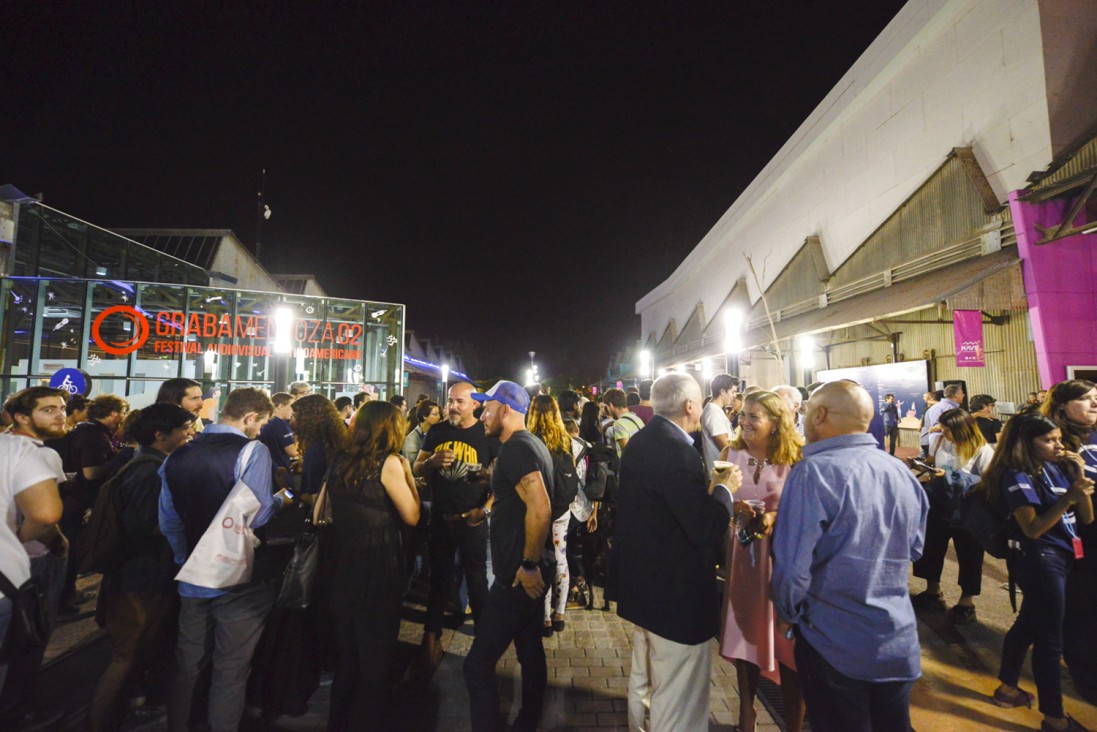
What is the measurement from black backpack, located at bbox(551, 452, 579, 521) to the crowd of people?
0.18 ft

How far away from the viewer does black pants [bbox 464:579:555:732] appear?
100 inches

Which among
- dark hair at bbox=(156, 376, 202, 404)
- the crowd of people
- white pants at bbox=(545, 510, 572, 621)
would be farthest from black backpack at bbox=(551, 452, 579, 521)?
dark hair at bbox=(156, 376, 202, 404)

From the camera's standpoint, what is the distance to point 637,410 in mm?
6703

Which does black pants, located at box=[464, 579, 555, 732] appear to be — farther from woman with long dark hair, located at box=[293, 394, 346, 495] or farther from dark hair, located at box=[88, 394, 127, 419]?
dark hair, located at box=[88, 394, 127, 419]

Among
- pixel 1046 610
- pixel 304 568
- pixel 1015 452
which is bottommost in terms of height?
pixel 1046 610

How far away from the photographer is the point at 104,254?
15.5m

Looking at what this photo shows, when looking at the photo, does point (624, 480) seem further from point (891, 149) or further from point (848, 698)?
point (891, 149)

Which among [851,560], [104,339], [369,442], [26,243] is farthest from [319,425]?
[26,243]

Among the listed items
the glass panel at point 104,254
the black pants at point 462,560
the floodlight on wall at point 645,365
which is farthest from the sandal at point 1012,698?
the floodlight on wall at point 645,365

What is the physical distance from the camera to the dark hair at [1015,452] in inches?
120

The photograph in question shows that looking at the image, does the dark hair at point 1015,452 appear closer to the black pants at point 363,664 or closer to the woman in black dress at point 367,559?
the woman in black dress at point 367,559

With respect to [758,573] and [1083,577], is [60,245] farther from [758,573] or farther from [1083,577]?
[1083,577]

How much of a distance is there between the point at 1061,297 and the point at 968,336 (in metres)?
1.43

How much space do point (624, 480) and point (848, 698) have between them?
4.07 ft
